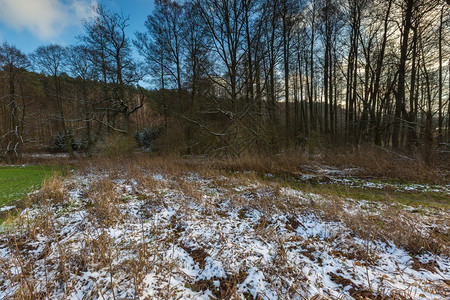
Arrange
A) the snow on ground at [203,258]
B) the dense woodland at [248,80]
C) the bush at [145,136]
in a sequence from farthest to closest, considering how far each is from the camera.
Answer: the bush at [145,136], the dense woodland at [248,80], the snow on ground at [203,258]

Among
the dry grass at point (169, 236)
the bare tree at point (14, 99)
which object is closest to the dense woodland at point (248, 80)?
the bare tree at point (14, 99)

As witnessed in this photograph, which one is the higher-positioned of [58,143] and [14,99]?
[14,99]

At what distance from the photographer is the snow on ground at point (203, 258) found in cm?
183

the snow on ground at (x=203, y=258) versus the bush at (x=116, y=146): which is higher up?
the bush at (x=116, y=146)

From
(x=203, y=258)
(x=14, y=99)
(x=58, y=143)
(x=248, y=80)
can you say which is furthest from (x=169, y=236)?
(x=58, y=143)

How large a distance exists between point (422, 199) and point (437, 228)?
2371mm

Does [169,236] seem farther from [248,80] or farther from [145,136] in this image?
[145,136]

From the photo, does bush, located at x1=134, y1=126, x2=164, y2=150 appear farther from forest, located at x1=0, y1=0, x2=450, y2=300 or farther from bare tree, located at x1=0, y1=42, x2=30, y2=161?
forest, located at x1=0, y1=0, x2=450, y2=300

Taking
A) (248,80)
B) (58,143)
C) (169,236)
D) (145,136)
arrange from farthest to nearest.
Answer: (145,136) → (58,143) → (248,80) → (169,236)

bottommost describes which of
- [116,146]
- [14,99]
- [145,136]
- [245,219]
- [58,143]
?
[245,219]

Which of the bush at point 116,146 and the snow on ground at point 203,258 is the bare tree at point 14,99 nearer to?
the bush at point 116,146

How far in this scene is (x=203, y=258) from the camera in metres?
2.40

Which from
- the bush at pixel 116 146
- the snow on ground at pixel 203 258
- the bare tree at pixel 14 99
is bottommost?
the snow on ground at pixel 203 258

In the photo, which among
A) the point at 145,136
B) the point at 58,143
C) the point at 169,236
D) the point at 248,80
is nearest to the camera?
the point at 169,236
